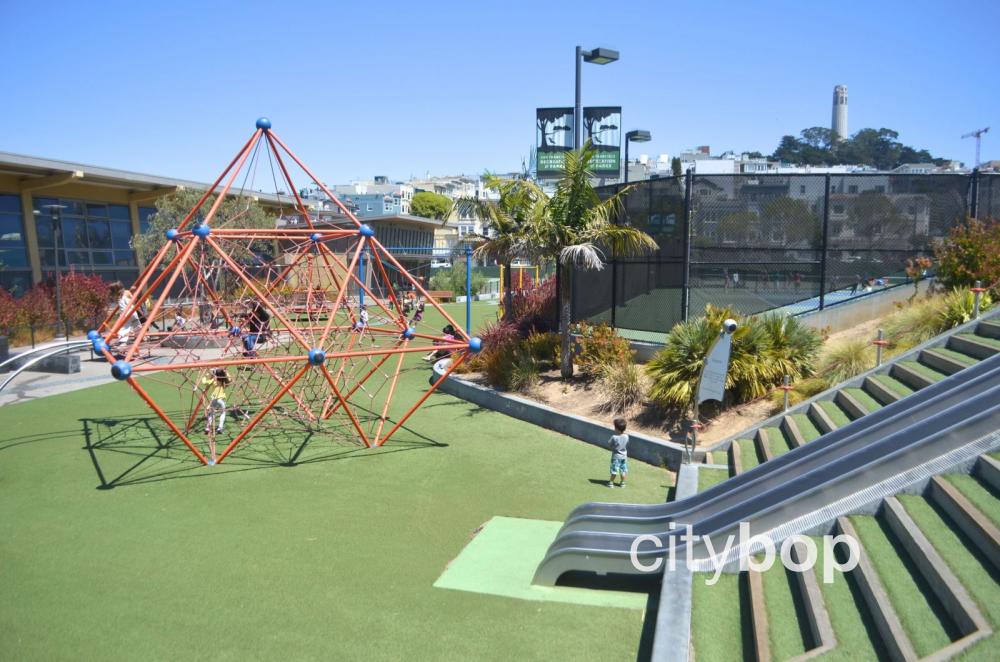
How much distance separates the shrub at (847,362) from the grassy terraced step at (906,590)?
16.5 feet

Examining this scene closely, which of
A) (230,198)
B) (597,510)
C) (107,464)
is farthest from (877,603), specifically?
(230,198)

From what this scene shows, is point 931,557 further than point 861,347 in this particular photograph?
No

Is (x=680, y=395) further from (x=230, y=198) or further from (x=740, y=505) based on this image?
(x=230, y=198)

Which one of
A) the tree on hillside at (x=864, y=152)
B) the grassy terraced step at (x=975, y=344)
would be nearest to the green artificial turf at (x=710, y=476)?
the grassy terraced step at (x=975, y=344)

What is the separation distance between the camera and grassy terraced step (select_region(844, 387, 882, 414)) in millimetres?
8016

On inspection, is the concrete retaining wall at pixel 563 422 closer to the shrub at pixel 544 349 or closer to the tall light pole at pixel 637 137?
the shrub at pixel 544 349

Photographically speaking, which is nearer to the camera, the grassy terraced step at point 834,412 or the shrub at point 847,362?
the grassy terraced step at point 834,412

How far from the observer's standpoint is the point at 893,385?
839 centimetres

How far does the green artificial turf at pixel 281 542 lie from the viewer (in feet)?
17.5

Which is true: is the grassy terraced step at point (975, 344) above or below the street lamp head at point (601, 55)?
below

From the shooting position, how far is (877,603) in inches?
170

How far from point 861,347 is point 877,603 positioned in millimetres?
6505

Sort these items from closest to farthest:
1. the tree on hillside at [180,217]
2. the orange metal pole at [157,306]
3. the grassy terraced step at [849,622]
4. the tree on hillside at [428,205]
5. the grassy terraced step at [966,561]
A: 1. the grassy terraced step at [966,561]
2. the grassy terraced step at [849,622]
3. the orange metal pole at [157,306]
4. the tree on hillside at [180,217]
5. the tree on hillside at [428,205]

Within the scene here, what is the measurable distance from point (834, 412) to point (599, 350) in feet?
15.4
